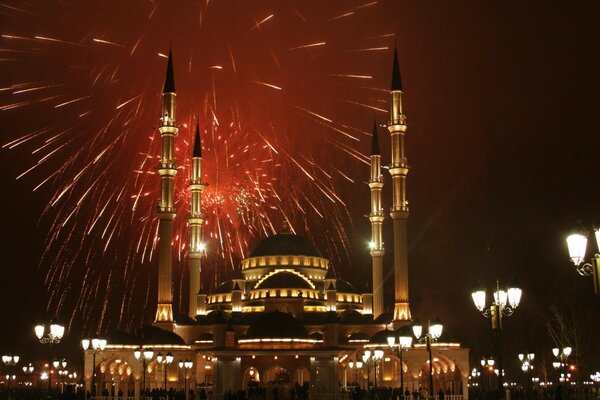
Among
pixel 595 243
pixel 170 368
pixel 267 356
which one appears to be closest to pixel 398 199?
pixel 267 356

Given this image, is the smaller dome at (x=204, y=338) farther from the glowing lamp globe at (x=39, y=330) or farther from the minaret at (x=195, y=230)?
the glowing lamp globe at (x=39, y=330)

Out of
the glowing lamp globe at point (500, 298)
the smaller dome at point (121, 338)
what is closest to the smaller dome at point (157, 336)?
the smaller dome at point (121, 338)

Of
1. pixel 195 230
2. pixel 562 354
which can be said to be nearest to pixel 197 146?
pixel 195 230

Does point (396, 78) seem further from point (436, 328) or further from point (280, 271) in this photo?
point (436, 328)

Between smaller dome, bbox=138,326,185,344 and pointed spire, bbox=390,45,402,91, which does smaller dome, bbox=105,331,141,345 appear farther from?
pointed spire, bbox=390,45,402,91

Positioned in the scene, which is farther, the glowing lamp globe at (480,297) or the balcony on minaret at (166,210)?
the balcony on minaret at (166,210)

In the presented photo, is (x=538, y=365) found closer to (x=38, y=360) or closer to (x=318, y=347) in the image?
(x=318, y=347)
